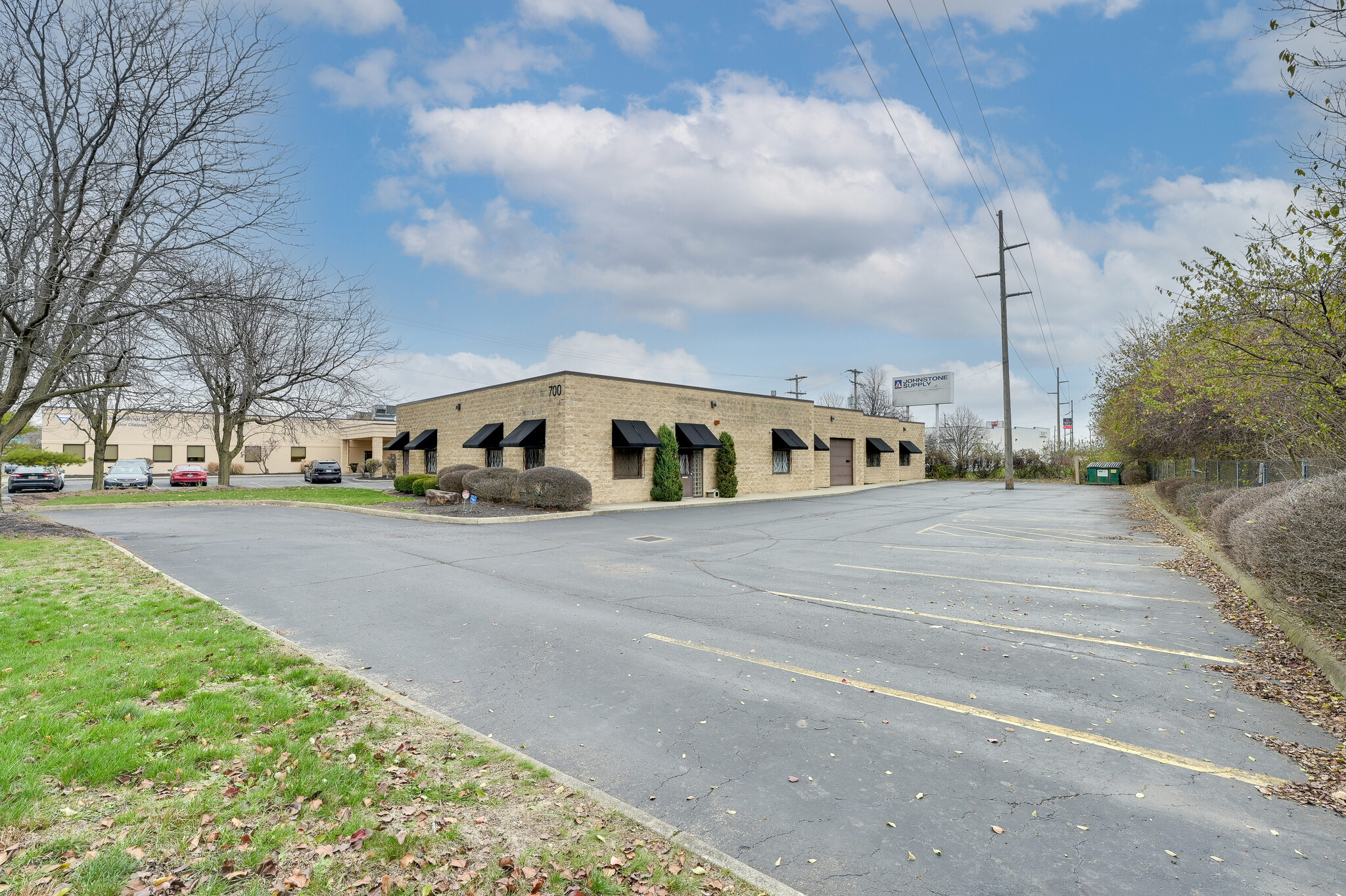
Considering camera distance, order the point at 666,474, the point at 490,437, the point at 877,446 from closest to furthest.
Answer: the point at 666,474, the point at 490,437, the point at 877,446

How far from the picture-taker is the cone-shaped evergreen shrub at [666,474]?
24.8 meters

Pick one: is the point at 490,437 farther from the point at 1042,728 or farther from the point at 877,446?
the point at 877,446

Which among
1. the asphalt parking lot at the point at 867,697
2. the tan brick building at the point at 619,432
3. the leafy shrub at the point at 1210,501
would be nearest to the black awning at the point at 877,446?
the tan brick building at the point at 619,432

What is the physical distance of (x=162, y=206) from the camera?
11055mm

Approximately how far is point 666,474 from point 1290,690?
66.8 feet

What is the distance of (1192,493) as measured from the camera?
18.8 m

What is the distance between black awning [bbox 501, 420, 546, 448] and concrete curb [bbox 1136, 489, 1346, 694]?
1873 cm

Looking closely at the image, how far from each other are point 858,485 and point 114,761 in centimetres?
3723

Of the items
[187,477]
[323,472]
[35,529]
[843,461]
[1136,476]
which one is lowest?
[35,529]

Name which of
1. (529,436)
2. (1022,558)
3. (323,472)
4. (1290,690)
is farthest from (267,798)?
(323,472)

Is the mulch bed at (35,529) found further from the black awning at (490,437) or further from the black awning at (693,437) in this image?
the black awning at (693,437)

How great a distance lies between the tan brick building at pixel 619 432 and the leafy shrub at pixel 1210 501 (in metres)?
15.1

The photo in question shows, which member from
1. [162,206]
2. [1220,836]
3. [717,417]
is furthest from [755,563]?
[717,417]

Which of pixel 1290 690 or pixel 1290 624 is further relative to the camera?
pixel 1290 624
